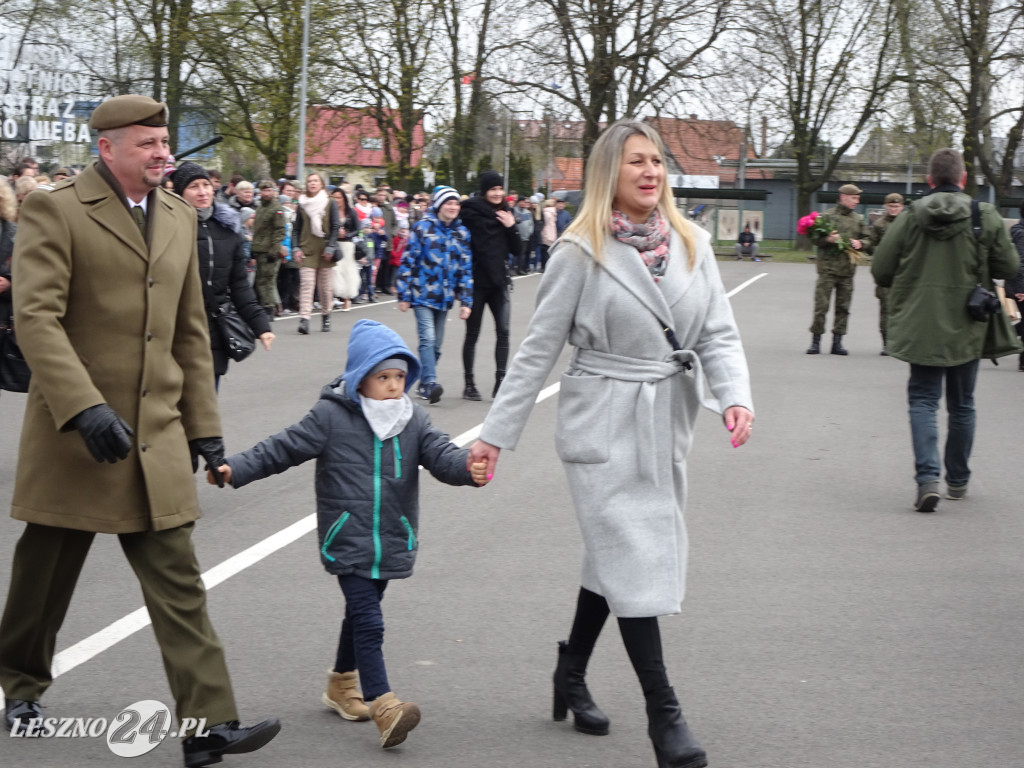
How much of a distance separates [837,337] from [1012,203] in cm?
3528

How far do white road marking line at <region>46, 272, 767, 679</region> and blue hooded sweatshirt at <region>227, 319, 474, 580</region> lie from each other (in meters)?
1.04

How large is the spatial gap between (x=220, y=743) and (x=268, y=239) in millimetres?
14214

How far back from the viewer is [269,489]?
8438 millimetres

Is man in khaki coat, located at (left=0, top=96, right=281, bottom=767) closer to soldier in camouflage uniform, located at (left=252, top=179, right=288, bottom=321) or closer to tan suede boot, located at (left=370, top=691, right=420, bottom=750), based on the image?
tan suede boot, located at (left=370, top=691, right=420, bottom=750)

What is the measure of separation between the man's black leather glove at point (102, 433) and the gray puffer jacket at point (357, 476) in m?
0.46

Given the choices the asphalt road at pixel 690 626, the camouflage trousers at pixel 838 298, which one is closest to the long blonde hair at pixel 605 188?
the asphalt road at pixel 690 626

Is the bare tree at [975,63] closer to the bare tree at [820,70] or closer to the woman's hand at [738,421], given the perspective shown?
the bare tree at [820,70]

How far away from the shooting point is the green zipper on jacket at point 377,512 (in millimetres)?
4316

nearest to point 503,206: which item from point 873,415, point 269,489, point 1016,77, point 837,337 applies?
point 873,415

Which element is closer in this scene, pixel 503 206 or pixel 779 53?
pixel 503 206

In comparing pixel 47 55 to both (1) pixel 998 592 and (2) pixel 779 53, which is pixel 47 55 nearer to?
(2) pixel 779 53

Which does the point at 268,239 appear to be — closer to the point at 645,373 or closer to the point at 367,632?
the point at 367,632

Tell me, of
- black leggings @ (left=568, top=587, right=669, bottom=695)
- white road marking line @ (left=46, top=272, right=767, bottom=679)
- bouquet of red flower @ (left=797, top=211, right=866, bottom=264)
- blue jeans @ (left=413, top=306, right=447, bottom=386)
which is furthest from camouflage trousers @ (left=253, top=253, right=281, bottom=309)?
black leggings @ (left=568, top=587, right=669, bottom=695)

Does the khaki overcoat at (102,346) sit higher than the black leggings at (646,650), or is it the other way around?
the khaki overcoat at (102,346)
